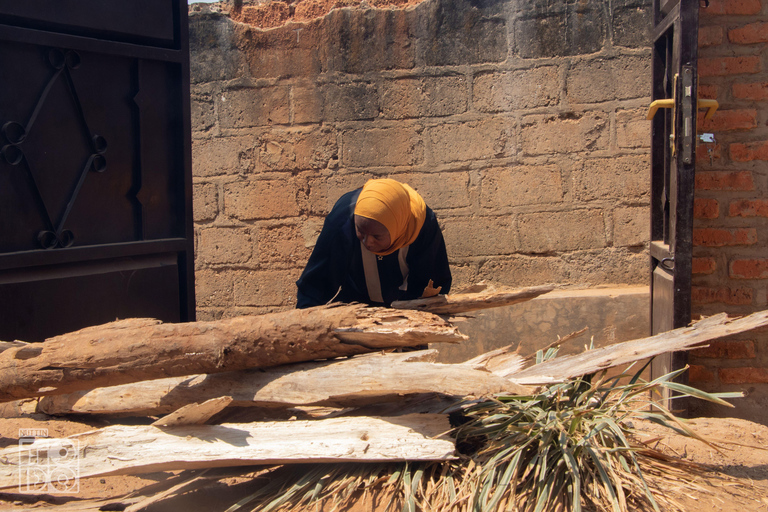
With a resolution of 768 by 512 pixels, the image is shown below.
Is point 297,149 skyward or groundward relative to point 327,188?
skyward

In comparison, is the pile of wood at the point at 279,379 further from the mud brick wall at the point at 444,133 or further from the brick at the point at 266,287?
the brick at the point at 266,287

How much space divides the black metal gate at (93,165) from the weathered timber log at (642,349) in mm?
1988

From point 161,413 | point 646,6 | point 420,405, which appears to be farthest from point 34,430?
point 646,6

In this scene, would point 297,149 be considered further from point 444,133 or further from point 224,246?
point 444,133

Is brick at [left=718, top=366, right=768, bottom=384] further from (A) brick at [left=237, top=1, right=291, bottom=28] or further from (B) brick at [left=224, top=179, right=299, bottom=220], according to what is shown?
(A) brick at [left=237, top=1, right=291, bottom=28]

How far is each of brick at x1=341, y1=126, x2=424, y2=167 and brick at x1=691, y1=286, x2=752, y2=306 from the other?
2025 mm

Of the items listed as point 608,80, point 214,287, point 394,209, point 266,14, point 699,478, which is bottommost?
point 699,478

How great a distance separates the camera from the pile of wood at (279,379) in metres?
2.01

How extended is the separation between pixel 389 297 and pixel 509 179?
1.46 meters

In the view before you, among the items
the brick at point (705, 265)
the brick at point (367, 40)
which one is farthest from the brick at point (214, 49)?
the brick at point (705, 265)

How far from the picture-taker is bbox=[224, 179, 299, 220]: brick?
14.5 ft

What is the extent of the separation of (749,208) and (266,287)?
10.7 ft

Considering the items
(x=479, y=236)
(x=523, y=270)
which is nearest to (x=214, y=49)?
(x=479, y=236)

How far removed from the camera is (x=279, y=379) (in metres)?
2.17
